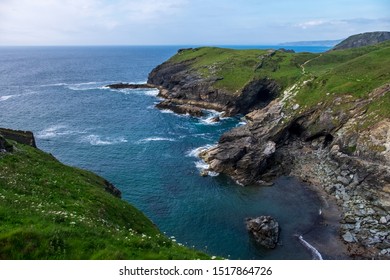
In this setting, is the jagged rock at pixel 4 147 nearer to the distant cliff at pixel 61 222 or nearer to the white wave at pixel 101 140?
the distant cliff at pixel 61 222

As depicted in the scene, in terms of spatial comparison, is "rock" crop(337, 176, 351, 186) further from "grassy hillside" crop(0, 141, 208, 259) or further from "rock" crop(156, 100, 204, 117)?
"rock" crop(156, 100, 204, 117)

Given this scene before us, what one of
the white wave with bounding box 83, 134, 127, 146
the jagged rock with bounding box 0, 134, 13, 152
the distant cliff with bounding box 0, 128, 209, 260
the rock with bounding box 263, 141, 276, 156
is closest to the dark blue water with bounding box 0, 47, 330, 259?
the white wave with bounding box 83, 134, 127, 146

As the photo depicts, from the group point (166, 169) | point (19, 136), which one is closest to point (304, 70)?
point (166, 169)

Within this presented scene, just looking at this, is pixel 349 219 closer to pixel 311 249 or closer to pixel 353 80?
pixel 311 249

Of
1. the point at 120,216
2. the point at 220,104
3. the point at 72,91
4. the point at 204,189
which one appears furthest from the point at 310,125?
the point at 72,91

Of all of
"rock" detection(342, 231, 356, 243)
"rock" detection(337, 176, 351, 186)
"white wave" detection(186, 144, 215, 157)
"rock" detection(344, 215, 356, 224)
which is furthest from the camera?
"white wave" detection(186, 144, 215, 157)

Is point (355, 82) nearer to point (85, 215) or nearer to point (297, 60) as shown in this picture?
point (297, 60)
